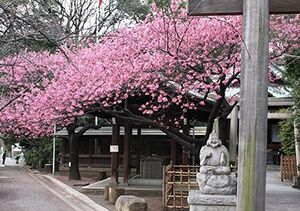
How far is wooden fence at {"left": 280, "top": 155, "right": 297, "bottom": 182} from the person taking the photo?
2066 centimetres

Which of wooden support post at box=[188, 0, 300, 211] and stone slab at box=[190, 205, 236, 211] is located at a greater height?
wooden support post at box=[188, 0, 300, 211]

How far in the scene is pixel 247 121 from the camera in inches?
148

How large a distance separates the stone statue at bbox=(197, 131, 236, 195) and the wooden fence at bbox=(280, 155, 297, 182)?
38.3 ft

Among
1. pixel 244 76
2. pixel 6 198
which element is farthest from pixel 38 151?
pixel 244 76

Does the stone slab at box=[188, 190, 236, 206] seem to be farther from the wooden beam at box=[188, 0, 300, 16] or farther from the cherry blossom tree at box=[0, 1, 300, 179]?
the wooden beam at box=[188, 0, 300, 16]

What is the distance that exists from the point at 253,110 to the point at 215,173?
591 cm

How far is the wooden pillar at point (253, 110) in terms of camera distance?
369cm

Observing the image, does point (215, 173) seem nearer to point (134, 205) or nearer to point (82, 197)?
point (134, 205)

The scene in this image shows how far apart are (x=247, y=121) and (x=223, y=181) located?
230 inches

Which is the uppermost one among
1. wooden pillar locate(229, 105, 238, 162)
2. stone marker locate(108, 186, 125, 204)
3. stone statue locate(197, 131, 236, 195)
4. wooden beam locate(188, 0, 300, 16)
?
wooden beam locate(188, 0, 300, 16)

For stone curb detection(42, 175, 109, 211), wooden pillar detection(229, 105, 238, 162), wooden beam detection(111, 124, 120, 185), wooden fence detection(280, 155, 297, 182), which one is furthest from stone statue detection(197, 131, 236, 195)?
wooden fence detection(280, 155, 297, 182)

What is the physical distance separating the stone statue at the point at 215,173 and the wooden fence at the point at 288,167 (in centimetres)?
1169

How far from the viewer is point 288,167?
824 inches

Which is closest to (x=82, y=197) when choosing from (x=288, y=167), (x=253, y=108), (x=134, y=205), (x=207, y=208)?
(x=134, y=205)
